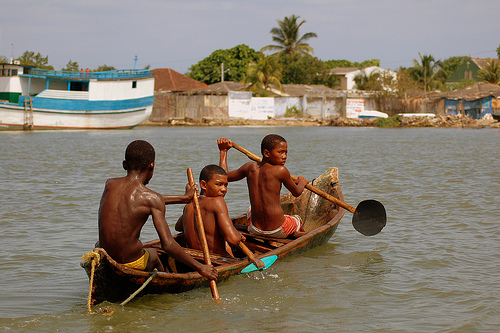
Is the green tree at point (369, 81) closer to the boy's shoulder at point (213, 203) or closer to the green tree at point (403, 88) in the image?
the green tree at point (403, 88)

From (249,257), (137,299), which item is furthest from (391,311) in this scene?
(137,299)

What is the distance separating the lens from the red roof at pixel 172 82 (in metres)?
49.1

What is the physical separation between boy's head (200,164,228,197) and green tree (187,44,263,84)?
46.4m

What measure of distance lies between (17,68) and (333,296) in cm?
3100

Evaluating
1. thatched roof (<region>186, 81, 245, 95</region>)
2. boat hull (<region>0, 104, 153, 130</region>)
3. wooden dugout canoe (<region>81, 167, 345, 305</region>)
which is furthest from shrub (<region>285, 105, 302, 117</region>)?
wooden dugout canoe (<region>81, 167, 345, 305</region>)

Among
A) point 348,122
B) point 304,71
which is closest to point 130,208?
point 348,122

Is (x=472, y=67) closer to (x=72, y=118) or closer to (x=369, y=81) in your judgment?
(x=369, y=81)

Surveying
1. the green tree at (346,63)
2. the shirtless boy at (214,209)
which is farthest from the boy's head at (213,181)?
the green tree at (346,63)

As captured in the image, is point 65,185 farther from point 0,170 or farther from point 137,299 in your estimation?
point 137,299

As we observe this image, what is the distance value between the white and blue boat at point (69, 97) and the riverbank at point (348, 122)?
686 centimetres

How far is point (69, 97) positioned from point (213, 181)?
2987cm

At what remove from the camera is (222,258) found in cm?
527

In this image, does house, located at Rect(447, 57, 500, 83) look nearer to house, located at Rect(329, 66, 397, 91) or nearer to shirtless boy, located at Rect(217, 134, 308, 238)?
house, located at Rect(329, 66, 397, 91)

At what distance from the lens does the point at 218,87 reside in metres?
44.3
